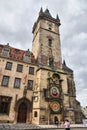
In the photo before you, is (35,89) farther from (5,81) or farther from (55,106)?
(5,81)

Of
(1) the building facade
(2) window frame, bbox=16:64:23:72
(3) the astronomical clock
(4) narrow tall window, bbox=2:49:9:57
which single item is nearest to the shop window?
(1) the building facade

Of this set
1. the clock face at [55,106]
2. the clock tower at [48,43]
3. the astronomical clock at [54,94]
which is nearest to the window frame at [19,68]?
the clock tower at [48,43]

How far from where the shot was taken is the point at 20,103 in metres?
22.1

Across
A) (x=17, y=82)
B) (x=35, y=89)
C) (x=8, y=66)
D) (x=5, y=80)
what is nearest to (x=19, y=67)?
(x=8, y=66)

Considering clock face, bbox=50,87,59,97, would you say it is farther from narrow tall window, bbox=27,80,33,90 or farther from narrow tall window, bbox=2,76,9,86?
narrow tall window, bbox=2,76,9,86

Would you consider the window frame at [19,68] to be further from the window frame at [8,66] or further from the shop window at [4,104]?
the shop window at [4,104]

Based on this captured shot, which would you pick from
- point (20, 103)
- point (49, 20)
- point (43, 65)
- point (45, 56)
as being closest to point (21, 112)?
point (20, 103)

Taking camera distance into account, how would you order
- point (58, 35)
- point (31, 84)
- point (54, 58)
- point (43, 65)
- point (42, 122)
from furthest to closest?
point (58, 35) < point (54, 58) < point (43, 65) < point (31, 84) < point (42, 122)

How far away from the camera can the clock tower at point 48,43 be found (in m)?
27.8

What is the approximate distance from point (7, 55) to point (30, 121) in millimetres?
13209

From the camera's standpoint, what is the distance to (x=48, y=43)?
3012 cm

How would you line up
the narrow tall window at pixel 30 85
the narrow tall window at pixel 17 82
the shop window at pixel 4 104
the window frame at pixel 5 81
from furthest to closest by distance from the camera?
the narrow tall window at pixel 30 85 → the narrow tall window at pixel 17 82 → the window frame at pixel 5 81 → the shop window at pixel 4 104

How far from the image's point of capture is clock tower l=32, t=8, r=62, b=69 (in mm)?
27750

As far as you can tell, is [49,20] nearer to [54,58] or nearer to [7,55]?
[54,58]
